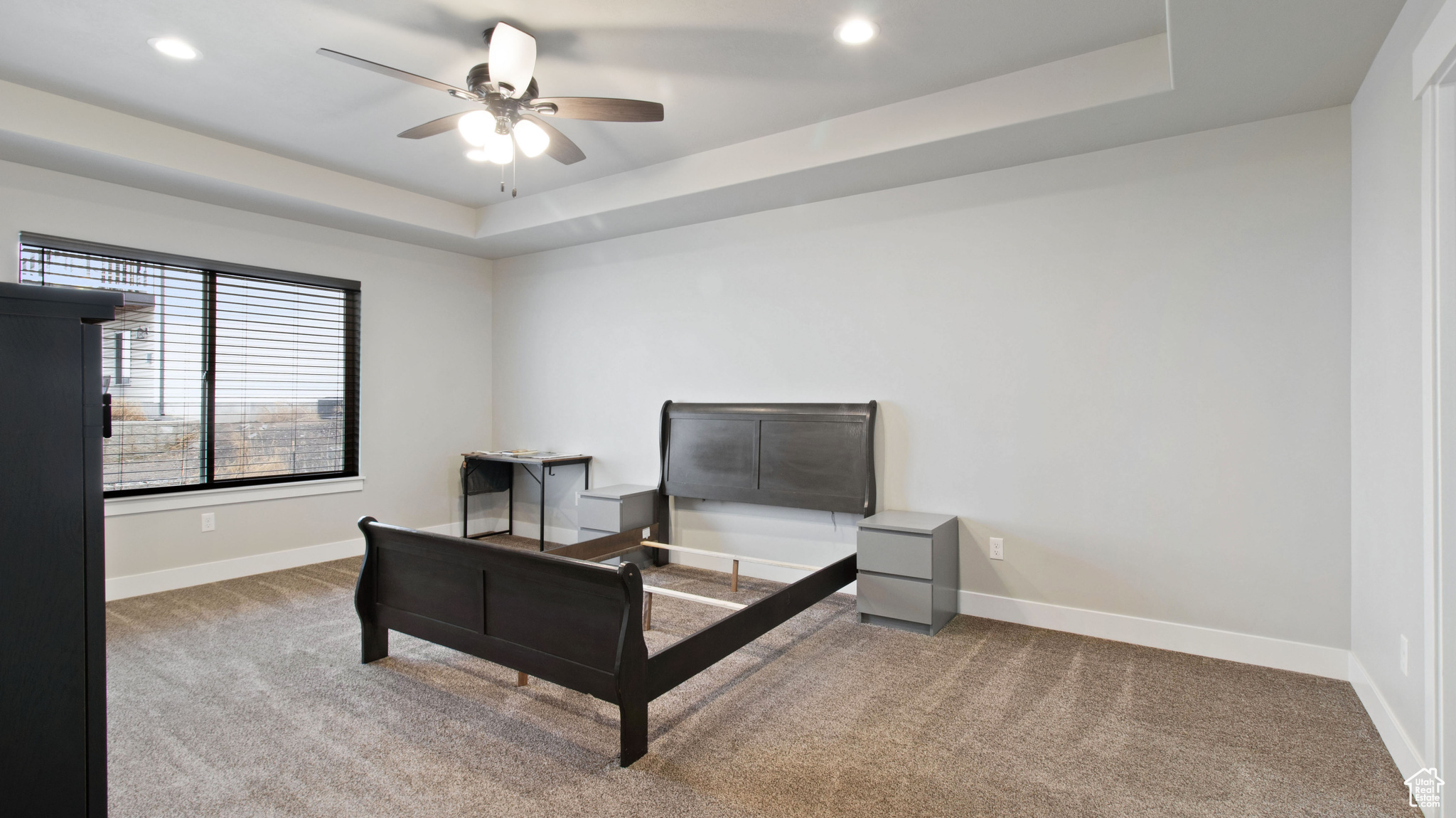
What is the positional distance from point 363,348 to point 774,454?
3.18 meters

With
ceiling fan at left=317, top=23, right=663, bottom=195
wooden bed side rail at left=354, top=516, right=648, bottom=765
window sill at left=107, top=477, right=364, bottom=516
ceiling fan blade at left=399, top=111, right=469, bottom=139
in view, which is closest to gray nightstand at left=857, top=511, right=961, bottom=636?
wooden bed side rail at left=354, top=516, right=648, bottom=765

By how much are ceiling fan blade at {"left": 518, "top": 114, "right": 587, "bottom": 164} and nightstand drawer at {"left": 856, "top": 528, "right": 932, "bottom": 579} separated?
2.27 m

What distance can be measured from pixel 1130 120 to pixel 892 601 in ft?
7.99

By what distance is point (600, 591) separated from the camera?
2.22 m

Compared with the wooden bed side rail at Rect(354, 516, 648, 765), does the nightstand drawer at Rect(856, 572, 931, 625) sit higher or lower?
lower

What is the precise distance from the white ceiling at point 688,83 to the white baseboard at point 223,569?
2263mm

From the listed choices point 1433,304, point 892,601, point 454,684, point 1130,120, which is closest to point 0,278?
point 454,684

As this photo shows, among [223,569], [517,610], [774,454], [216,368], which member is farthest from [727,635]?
[216,368]

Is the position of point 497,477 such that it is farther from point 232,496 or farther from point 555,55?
point 555,55

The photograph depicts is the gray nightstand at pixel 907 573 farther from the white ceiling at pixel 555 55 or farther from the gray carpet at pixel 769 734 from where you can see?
the white ceiling at pixel 555 55

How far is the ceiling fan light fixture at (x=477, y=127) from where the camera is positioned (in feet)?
8.99

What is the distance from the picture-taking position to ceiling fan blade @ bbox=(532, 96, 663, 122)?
2.67 meters

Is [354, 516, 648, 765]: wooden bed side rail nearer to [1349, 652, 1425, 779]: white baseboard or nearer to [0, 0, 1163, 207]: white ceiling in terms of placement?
[0, 0, 1163, 207]: white ceiling

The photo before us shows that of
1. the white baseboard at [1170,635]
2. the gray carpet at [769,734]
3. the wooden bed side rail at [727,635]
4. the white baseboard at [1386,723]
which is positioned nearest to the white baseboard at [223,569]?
the gray carpet at [769,734]
